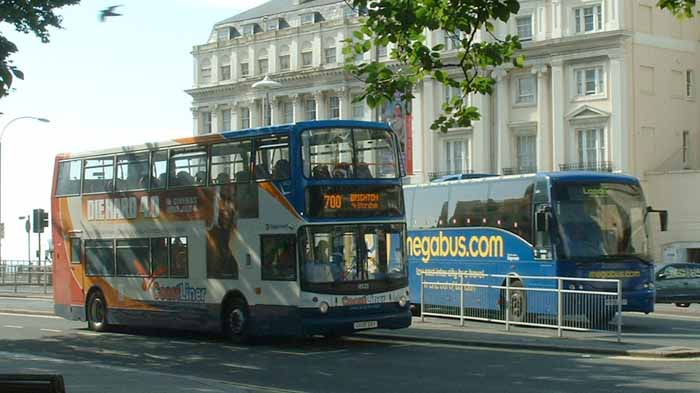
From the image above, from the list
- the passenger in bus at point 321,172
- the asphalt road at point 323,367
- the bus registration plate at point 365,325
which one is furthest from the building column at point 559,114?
the passenger in bus at point 321,172

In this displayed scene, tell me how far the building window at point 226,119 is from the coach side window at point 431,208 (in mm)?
62968

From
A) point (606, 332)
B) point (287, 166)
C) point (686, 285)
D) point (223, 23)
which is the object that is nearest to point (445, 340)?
point (606, 332)

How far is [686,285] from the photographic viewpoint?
3738cm

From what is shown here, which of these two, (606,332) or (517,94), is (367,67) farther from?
(517,94)

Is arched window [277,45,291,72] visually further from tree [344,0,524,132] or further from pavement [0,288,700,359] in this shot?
tree [344,0,524,132]

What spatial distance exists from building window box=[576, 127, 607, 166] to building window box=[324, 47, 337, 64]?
21008mm

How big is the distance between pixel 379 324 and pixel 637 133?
4995cm

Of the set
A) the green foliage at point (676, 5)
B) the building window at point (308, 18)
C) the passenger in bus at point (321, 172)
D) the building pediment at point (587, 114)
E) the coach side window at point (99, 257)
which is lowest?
the coach side window at point (99, 257)

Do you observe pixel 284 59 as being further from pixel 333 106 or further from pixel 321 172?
pixel 321 172

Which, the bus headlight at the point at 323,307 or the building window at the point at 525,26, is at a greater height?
the building window at the point at 525,26

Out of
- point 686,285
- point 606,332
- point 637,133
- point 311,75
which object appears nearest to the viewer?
point 606,332

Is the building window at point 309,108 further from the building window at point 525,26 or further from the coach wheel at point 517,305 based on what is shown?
the coach wheel at point 517,305

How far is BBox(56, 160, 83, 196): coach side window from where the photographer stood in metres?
28.1

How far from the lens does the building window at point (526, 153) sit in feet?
245
